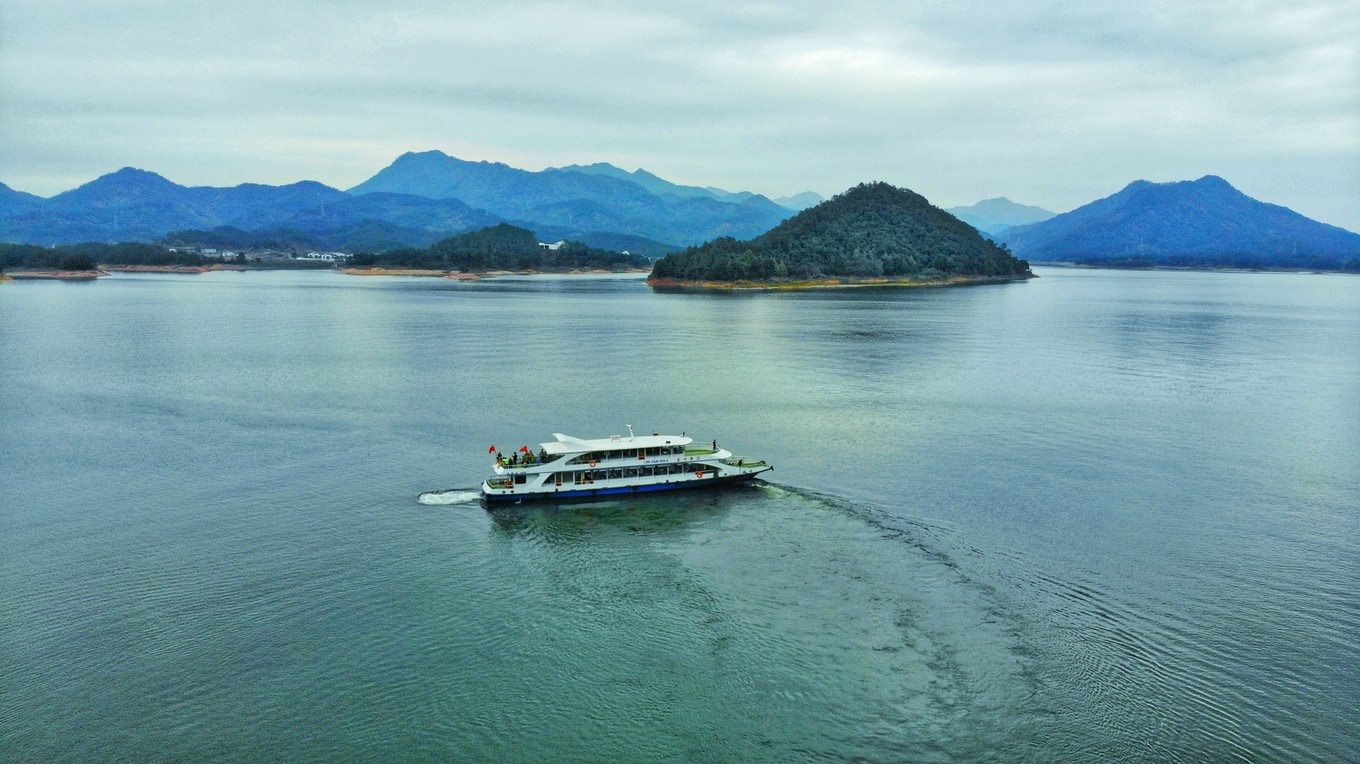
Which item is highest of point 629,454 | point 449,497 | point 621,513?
point 629,454

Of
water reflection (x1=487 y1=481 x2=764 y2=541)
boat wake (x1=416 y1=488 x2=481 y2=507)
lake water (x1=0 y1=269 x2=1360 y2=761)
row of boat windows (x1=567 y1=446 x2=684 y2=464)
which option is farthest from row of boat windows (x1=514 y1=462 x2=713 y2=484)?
boat wake (x1=416 y1=488 x2=481 y2=507)

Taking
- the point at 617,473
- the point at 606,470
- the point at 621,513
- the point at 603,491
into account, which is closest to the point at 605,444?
the point at 606,470

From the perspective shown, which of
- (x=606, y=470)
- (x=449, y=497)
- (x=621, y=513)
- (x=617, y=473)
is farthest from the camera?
(x=617, y=473)

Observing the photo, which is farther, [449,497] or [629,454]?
[629,454]

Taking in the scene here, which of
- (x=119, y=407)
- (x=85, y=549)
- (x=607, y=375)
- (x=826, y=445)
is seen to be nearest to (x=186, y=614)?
(x=85, y=549)

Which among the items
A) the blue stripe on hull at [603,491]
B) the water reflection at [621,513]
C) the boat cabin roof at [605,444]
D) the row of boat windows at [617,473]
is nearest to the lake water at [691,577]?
the water reflection at [621,513]

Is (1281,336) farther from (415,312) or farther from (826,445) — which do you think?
(415,312)

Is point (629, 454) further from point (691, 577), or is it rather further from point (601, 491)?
point (691, 577)
